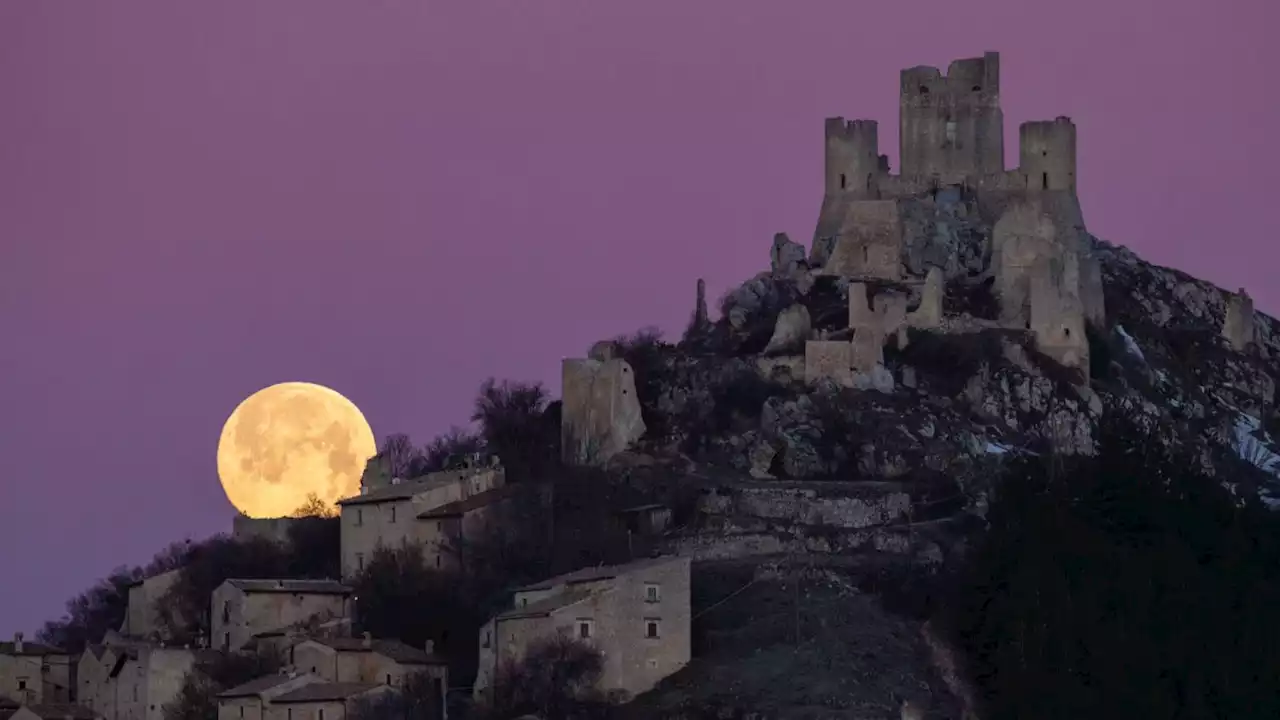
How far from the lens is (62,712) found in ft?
294

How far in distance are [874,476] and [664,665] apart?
36.8 feet

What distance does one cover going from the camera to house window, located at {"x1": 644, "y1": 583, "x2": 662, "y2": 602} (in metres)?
84.3

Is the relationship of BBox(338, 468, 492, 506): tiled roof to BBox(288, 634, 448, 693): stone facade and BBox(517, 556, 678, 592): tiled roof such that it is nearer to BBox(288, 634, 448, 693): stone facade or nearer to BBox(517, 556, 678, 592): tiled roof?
BBox(288, 634, 448, 693): stone facade

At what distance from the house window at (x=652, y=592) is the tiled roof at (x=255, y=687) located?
7328mm

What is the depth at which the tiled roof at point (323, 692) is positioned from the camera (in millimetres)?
84375

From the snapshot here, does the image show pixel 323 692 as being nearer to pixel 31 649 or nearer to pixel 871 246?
pixel 31 649

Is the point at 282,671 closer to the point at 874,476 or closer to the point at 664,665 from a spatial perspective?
the point at 664,665

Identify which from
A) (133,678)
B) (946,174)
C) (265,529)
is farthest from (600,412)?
(946,174)

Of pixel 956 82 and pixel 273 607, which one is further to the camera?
pixel 956 82

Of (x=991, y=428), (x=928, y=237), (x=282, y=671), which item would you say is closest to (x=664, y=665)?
(x=282, y=671)

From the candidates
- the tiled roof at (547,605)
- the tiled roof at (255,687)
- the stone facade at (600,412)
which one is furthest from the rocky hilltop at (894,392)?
the tiled roof at (255,687)

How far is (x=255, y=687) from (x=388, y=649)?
3106mm

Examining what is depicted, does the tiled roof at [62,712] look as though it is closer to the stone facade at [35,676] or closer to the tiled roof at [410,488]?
the stone facade at [35,676]

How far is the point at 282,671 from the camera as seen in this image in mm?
87438
